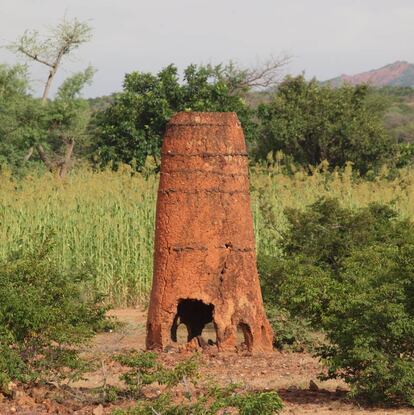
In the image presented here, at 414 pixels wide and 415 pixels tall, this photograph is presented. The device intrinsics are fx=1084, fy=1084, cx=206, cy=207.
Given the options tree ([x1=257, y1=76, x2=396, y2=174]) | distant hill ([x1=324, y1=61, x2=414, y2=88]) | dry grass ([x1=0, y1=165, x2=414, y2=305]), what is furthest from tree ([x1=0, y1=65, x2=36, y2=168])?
distant hill ([x1=324, y1=61, x2=414, y2=88])

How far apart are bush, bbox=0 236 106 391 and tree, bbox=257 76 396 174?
17384 millimetres

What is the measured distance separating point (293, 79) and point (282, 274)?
17777 mm

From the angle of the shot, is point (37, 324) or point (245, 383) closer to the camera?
point (37, 324)

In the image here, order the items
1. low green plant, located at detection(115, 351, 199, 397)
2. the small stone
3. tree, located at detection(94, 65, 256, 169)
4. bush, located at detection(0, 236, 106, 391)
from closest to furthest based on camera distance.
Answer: low green plant, located at detection(115, 351, 199, 397)
bush, located at detection(0, 236, 106, 391)
the small stone
tree, located at detection(94, 65, 256, 169)

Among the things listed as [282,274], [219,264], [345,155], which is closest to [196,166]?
[219,264]

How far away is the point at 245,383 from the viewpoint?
788 centimetres

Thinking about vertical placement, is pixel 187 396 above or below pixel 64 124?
below

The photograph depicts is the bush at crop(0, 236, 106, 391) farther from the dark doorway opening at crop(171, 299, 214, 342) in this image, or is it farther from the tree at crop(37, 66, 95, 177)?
the tree at crop(37, 66, 95, 177)

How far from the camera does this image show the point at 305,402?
735 centimetres

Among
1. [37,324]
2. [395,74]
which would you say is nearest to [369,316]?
[37,324]

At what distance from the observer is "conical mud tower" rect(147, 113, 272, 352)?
9109 mm

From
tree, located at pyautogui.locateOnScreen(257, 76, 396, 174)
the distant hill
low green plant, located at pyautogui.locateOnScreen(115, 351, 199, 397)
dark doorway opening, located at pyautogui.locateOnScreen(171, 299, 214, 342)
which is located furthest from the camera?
the distant hill

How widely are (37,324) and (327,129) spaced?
1820 cm

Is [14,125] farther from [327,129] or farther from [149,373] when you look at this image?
[149,373]
